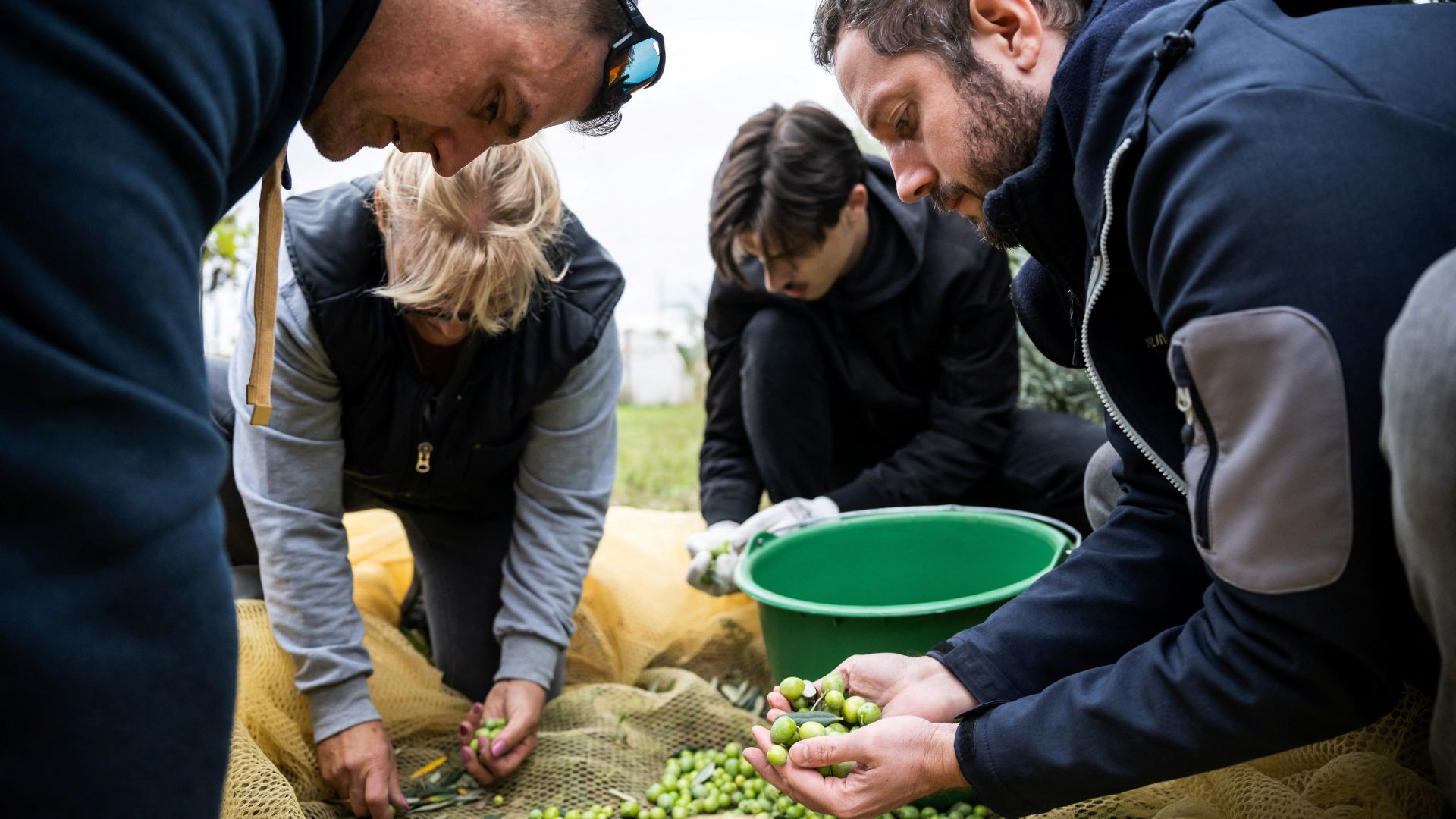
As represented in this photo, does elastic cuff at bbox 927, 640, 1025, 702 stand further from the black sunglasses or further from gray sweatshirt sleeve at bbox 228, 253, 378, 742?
gray sweatshirt sleeve at bbox 228, 253, 378, 742

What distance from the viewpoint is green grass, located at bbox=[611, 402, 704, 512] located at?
203 inches

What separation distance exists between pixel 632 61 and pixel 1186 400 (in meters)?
0.96

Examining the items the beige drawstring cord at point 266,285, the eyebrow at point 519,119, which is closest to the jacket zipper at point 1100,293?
the eyebrow at point 519,119

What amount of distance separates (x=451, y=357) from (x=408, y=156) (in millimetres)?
510

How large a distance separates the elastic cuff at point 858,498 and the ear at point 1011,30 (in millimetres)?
1787

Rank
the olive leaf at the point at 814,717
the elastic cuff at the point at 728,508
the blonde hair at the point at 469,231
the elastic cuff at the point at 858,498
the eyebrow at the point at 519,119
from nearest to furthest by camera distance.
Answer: the eyebrow at the point at 519,119
the olive leaf at the point at 814,717
the blonde hair at the point at 469,231
the elastic cuff at the point at 858,498
the elastic cuff at the point at 728,508

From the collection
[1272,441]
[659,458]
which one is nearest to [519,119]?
[1272,441]

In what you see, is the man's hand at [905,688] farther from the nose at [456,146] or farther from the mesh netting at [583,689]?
the nose at [456,146]

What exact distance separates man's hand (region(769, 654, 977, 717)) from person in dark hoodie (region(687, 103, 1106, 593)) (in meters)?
1.19

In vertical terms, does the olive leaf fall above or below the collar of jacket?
below

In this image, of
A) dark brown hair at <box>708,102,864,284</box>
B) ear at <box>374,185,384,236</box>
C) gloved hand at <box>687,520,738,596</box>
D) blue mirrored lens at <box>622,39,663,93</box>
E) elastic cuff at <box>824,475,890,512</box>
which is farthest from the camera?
elastic cuff at <box>824,475,890,512</box>

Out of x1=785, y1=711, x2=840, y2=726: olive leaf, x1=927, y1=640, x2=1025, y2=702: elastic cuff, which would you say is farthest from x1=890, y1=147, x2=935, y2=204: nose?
x1=785, y1=711, x2=840, y2=726: olive leaf

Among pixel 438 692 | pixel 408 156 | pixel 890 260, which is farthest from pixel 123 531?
pixel 890 260

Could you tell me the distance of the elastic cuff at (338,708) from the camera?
227 cm
